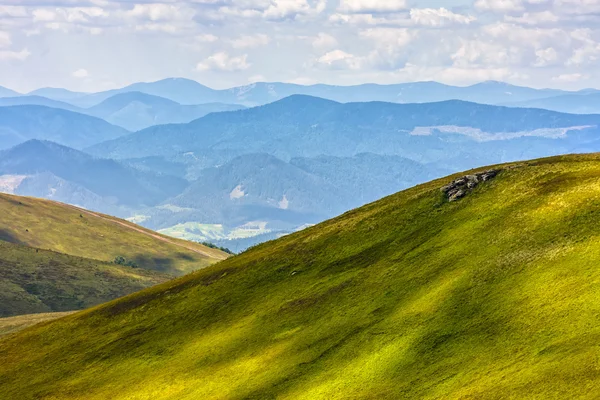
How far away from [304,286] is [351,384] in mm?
24161

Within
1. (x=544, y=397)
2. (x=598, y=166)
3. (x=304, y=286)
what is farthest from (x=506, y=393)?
(x=598, y=166)

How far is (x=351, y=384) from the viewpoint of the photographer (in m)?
60.3

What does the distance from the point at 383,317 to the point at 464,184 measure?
87.8ft

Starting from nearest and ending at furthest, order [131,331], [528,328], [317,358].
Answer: [528,328], [317,358], [131,331]

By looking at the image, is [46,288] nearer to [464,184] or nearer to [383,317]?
[464,184]

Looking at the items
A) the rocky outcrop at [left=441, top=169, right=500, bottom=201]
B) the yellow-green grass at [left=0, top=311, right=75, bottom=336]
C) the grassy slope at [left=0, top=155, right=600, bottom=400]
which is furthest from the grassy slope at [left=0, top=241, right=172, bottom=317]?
the rocky outcrop at [left=441, top=169, right=500, bottom=201]

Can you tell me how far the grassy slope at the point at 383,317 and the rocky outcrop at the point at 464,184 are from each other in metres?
1.43

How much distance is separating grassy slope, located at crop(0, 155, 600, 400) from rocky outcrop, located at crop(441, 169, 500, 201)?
1433 mm

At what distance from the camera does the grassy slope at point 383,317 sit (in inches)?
2209

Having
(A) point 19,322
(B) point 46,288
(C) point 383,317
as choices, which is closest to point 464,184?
(C) point 383,317

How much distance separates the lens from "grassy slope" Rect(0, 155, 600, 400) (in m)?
56.1

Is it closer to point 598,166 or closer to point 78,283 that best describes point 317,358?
point 598,166

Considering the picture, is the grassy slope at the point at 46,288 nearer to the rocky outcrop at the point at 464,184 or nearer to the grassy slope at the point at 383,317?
the grassy slope at the point at 383,317

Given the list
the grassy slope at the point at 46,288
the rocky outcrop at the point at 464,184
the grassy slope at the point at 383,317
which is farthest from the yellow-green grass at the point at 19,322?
the rocky outcrop at the point at 464,184
